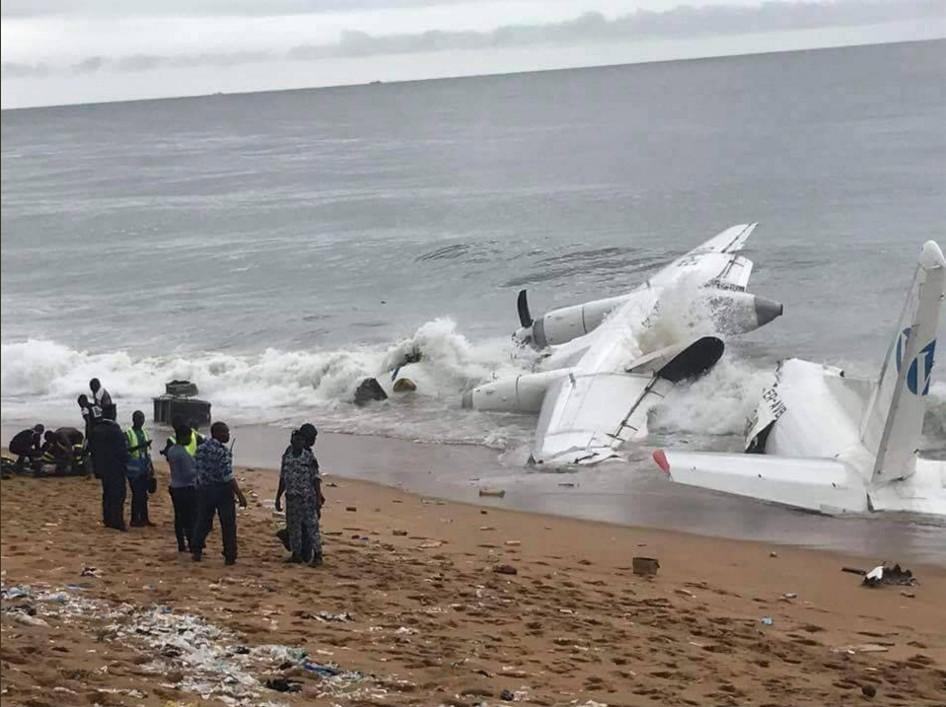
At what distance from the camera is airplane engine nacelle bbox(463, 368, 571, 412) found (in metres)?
10.0

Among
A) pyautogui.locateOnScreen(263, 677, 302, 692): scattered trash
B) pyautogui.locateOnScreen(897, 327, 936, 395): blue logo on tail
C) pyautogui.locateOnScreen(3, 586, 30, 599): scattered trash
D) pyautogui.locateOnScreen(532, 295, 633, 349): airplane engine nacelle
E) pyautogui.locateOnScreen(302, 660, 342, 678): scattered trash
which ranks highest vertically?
pyautogui.locateOnScreen(532, 295, 633, 349): airplane engine nacelle

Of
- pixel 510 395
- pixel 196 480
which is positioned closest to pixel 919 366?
pixel 510 395

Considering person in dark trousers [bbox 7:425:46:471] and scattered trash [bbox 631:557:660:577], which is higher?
person in dark trousers [bbox 7:425:46:471]

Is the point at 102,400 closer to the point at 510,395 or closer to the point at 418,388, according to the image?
the point at 418,388

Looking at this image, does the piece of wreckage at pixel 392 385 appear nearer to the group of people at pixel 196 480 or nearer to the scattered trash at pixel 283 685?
the group of people at pixel 196 480

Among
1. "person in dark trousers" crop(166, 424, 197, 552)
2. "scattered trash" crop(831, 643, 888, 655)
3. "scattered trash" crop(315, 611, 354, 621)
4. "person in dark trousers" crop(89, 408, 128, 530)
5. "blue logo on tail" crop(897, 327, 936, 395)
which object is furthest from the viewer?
"person in dark trousers" crop(89, 408, 128, 530)

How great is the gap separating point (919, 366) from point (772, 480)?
1663 mm

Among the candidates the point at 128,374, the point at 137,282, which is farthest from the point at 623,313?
the point at 137,282

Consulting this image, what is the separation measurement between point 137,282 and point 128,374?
1.62 meters

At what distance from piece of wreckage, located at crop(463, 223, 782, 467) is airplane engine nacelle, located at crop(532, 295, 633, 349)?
1 centimetres

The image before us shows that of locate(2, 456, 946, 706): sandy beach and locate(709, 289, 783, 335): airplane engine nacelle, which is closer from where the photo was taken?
locate(2, 456, 946, 706): sandy beach

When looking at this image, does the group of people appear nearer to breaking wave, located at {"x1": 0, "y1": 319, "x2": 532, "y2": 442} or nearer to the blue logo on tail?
breaking wave, located at {"x1": 0, "y1": 319, "x2": 532, "y2": 442}

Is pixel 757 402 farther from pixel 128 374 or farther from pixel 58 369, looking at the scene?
pixel 58 369

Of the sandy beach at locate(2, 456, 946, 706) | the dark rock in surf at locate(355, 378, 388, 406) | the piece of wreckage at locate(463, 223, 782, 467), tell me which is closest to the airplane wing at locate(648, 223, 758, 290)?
the piece of wreckage at locate(463, 223, 782, 467)
